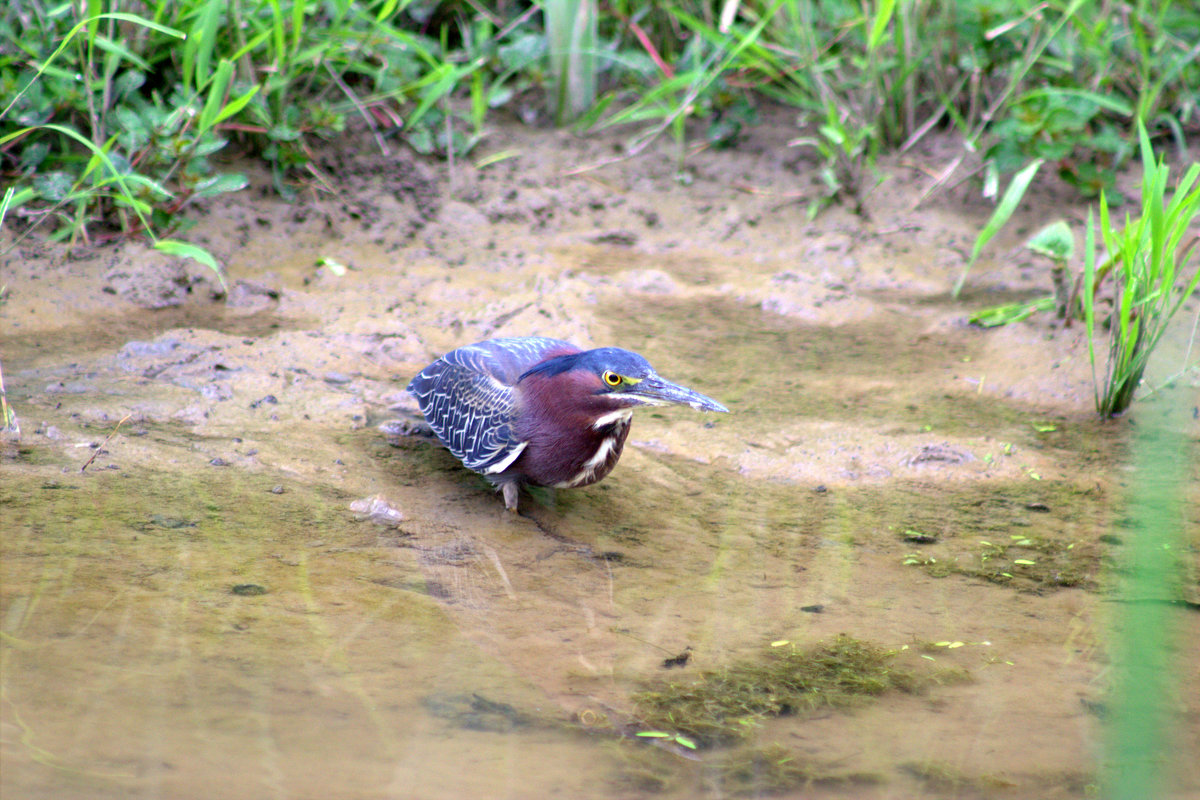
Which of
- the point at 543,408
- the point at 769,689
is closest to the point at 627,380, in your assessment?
the point at 543,408

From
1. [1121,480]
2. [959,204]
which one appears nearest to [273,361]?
[1121,480]

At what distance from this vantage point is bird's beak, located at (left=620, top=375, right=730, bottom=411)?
9.11ft

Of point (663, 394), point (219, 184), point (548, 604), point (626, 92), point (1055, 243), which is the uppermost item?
point (626, 92)

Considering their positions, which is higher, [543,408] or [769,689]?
[543,408]

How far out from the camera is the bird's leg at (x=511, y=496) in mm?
3107

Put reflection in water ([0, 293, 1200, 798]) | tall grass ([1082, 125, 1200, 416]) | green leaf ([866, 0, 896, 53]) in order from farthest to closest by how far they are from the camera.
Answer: green leaf ([866, 0, 896, 53]) → tall grass ([1082, 125, 1200, 416]) → reflection in water ([0, 293, 1200, 798])

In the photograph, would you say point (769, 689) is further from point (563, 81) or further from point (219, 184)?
point (563, 81)

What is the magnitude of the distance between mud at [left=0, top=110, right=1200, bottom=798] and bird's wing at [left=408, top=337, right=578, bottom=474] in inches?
6.4

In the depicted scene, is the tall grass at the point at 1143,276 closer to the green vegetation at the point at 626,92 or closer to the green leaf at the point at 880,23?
the green vegetation at the point at 626,92

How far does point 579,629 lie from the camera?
2.36 m

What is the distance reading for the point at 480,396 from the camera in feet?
10.4

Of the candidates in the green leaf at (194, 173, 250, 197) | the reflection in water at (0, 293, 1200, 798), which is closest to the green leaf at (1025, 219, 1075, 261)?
the reflection in water at (0, 293, 1200, 798)

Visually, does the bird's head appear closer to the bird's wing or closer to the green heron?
the green heron

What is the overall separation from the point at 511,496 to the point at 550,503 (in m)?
0.17
